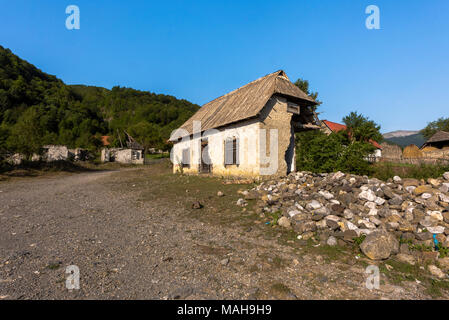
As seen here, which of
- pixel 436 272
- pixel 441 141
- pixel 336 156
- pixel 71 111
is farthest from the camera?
pixel 71 111

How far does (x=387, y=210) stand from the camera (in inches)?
183

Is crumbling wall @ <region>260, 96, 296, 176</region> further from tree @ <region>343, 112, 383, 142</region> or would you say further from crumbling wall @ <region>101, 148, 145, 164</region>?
crumbling wall @ <region>101, 148, 145, 164</region>

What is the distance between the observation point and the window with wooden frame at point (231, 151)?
1168 centimetres

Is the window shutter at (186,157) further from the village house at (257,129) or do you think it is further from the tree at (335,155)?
the tree at (335,155)

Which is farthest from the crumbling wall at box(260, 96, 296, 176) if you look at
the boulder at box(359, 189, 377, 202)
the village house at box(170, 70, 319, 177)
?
the boulder at box(359, 189, 377, 202)

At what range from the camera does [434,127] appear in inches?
2201

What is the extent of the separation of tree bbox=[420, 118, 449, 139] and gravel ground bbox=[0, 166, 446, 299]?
74.2 m

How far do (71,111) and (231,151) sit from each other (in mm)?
75519

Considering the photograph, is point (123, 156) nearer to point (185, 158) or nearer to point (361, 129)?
point (185, 158)

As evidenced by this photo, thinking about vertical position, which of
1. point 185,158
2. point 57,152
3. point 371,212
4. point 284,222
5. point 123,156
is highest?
point 57,152

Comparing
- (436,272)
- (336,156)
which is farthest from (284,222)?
(336,156)

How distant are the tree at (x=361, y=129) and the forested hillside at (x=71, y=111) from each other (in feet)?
113
